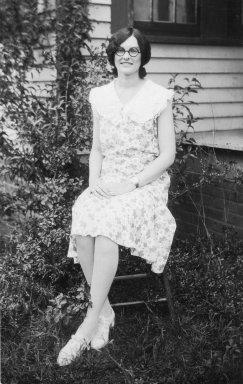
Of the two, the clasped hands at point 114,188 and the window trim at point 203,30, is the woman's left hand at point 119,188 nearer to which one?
the clasped hands at point 114,188

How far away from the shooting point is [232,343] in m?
3.04

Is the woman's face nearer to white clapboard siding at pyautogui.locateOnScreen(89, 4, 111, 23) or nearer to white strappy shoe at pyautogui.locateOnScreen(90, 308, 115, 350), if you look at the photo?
white strappy shoe at pyautogui.locateOnScreen(90, 308, 115, 350)

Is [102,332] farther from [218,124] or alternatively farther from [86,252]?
[218,124]

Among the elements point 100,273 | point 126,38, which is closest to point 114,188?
point 100,273

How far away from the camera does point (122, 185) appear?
10.2 ft

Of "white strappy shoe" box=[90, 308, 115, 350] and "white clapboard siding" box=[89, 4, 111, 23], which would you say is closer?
"white strappy shoe" box=[90, 308, 115, 350]

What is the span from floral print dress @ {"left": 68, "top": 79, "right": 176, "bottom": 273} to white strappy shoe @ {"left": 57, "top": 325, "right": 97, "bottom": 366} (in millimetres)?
479

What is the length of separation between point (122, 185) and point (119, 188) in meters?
0.02

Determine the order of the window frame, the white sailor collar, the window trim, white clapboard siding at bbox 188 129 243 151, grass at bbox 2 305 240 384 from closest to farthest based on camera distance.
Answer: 1. grass at bbox 2 305 240 384
2. the white sailor collar
3. the window frame
4. white clapboard siding at bbox 188 129 243 151
5. the window trim

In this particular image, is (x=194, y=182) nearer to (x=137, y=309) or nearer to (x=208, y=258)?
(x=208, y=258)

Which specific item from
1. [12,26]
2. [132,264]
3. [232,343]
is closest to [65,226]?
[132,264]

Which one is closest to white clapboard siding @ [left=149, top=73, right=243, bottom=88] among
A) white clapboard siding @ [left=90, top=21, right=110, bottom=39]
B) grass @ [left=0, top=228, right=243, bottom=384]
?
white clapboard siding @ [left=90, top=21, right=110, bottom=39]

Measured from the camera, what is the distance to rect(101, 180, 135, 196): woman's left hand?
3.11 meters

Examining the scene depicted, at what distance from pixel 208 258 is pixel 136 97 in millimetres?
1343
